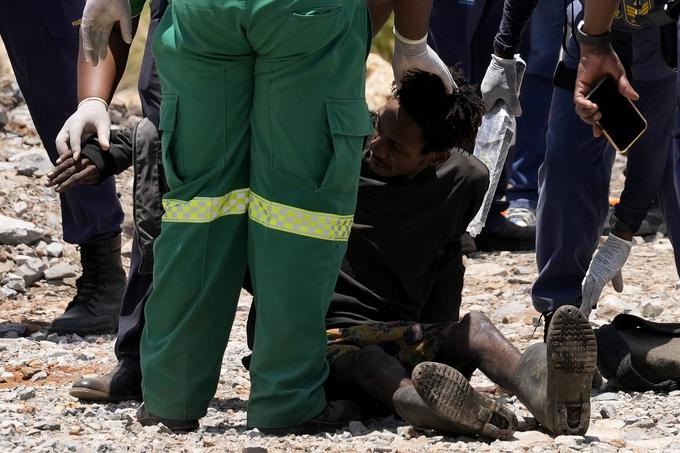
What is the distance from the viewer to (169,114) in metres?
3.58

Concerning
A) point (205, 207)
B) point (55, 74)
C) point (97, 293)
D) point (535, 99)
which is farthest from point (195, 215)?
point (535, 99)

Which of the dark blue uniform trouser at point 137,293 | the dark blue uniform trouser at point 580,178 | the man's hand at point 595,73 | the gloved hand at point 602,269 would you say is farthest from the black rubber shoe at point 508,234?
the dark blue uniform trouser at point 137,293

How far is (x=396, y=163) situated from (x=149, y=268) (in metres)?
0.83

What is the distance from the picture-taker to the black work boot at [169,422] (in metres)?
3.74

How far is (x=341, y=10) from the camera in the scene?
3502mm

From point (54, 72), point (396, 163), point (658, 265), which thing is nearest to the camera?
point (396, 163)

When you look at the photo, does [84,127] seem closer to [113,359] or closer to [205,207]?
[205,207]

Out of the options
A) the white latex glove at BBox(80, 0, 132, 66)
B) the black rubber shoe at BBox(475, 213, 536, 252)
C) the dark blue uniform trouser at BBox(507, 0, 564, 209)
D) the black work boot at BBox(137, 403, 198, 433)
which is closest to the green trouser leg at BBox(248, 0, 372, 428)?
the black work boot at BBox(137, 403, 198, 433)

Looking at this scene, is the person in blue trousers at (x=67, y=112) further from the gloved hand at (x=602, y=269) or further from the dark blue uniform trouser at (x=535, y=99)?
the dark blue uniform trouser at (x=535, y=99)

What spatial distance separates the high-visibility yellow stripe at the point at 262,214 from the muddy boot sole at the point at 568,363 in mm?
618

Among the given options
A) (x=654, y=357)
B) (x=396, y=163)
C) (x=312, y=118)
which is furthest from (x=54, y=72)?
(x=654, y=357)

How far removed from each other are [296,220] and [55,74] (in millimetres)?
2372

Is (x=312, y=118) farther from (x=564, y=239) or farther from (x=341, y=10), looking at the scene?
(x=564, y=239)

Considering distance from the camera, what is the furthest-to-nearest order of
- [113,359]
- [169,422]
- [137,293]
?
[113,359] → [137,293] → [169,422]
